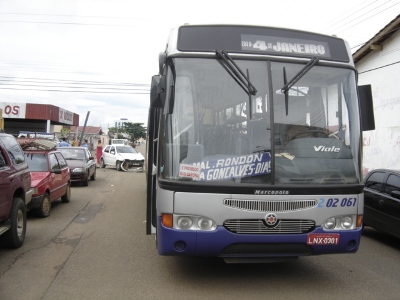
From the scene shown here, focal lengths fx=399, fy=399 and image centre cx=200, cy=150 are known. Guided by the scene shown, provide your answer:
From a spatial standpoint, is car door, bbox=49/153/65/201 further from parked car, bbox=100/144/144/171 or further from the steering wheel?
parked car, bbox=100/144/144/171

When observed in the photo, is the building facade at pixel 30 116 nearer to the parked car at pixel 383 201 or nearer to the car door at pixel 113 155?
the car door at pixel 113 155

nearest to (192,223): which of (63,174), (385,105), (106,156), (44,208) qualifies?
(44,208)

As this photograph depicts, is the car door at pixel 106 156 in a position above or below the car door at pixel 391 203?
above

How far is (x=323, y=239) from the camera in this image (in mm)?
4691

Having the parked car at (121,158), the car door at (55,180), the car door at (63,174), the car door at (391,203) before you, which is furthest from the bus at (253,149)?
the parked car at (121,158)

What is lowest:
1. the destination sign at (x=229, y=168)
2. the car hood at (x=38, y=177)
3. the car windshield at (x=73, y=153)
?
the car hood at (x=38, y=177)

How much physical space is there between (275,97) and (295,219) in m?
1.44

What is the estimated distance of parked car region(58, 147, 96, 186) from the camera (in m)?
16.1

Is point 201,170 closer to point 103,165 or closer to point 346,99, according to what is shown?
point 346,99

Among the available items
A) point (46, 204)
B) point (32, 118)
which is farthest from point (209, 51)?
point (32, 118)

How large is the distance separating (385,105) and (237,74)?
12.1 m

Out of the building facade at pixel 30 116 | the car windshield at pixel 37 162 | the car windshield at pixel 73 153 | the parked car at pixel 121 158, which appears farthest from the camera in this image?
the building facade at pixel 30 116

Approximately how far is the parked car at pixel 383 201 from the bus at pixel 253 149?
2.99 m

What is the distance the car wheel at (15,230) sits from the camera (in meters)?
6.45
